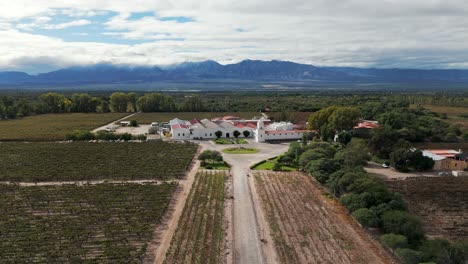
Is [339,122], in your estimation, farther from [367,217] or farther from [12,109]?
[12,109]

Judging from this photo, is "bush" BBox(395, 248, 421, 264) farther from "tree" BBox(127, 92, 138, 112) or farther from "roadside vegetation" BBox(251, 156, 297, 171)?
"tree" BBox(127, 92, 138, 112)

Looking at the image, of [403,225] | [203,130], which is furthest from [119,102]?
[403,225]

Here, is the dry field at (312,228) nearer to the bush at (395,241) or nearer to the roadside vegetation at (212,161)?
the bush at (395,241)

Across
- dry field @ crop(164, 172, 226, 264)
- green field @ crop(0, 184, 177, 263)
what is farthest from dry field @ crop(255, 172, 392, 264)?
green field @ crop(0, 184, 177, 263)

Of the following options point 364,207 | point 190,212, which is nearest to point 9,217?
point 190,212

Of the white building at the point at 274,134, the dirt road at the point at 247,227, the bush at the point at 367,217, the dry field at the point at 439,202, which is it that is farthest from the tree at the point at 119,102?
the bush at the point at 367,217

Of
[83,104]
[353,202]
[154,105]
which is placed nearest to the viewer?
[353,202]

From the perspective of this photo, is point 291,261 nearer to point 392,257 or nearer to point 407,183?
point 392,257
